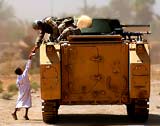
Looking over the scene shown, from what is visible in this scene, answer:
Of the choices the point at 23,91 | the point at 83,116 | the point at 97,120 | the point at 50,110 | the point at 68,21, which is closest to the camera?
the point at 50,110

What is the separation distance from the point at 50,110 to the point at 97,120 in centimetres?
168

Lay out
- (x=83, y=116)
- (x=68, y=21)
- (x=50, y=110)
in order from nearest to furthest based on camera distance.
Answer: (x=50, y=110) → (x=68, y=21) → (x=83, y=116)

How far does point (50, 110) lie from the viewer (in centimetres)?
1466

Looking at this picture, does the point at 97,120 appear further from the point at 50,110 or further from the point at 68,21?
the point at 68,21

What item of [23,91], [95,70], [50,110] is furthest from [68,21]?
[50,110]

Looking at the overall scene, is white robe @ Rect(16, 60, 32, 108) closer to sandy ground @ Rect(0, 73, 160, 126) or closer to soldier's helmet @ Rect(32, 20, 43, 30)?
sandy ground @ Rect(0, 73, 160, 126)

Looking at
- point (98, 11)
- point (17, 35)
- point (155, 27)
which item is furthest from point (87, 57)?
point (98, 11)

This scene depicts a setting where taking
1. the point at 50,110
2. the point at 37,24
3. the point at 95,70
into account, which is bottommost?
the point at 50,110

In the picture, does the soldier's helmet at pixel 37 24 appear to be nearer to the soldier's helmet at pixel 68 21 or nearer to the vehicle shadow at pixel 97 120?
the soldier's helmet at pixel 68 21

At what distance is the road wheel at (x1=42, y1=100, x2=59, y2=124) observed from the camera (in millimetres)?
14602

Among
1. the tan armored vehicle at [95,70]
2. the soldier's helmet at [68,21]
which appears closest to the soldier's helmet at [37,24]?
the soldier's helmet at [68,21]

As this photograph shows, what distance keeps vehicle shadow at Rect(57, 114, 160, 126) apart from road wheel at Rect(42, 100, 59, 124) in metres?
0.27

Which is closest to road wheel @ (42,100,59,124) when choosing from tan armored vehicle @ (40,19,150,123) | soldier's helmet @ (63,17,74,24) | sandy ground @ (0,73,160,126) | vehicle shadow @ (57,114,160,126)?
tan armored vehicle @ (40,19,150,123)

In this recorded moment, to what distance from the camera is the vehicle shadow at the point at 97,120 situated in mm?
14988
